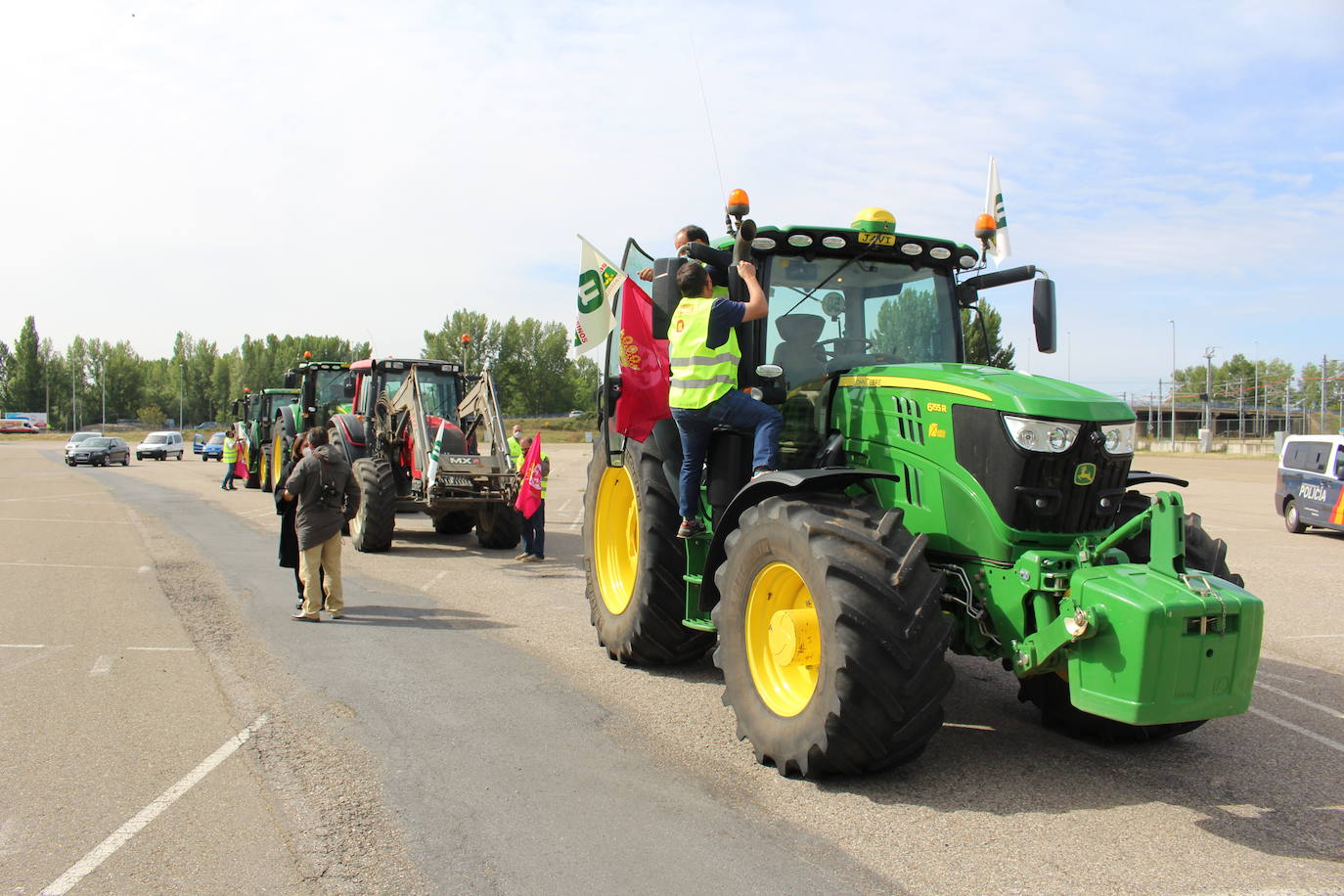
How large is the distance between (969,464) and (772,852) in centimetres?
209

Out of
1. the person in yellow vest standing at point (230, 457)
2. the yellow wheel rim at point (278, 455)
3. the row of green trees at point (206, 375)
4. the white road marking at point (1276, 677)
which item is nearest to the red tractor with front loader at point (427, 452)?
the yellow wheel rim at point (278, 455)

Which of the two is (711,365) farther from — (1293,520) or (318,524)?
(1293,520)

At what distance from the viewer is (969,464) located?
15.9 ft

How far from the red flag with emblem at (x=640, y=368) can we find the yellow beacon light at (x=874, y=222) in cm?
144

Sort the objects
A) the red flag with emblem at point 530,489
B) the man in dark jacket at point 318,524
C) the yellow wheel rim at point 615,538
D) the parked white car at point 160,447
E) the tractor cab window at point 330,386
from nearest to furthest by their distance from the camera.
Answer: the yellow wheel rim at point 615,538, the man in dark jacket at point 318,524, the red flag with emblem at point 530,489, the tractor cab window at point 330,386, the parked white car at point 160,447

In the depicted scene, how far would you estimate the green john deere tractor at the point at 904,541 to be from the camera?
4.21 m

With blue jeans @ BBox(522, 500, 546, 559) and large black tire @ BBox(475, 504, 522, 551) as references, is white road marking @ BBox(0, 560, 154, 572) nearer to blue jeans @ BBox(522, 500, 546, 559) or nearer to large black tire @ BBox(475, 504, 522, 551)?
large black tire @ BBox(475, 504, 522, 551)

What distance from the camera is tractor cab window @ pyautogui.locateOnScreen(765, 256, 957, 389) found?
6.07 m

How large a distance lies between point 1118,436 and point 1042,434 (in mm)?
504

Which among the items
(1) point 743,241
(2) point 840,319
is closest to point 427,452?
(2) point 840,319

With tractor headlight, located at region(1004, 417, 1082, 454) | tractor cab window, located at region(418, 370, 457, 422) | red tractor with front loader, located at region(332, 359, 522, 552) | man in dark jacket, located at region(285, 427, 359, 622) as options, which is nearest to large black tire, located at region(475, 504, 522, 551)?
red tractor with front loader, located at region(332, 359, 522, 552)

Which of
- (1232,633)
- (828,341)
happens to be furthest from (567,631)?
(1232,633)

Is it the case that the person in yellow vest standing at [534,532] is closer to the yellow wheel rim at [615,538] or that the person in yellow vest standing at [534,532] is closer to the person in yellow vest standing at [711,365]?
the yellow wheel rim at [615,538]

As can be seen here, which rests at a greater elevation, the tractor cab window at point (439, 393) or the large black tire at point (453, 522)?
the tractor cab window at point (439, 393)
